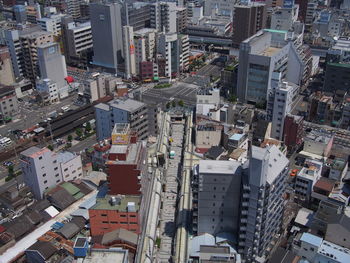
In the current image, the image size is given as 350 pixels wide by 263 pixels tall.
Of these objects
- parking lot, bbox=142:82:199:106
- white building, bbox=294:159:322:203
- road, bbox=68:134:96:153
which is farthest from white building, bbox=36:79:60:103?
white building, bbox=294:159:322:203

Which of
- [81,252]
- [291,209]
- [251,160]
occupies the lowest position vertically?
[291,209]

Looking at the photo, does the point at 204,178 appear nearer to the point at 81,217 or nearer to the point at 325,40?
the point at 81,217

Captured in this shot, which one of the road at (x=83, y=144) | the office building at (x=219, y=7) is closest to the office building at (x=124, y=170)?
the road at (x=83, y=144)

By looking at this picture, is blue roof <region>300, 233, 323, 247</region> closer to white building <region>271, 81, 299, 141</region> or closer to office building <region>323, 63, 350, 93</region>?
white building <region>271, 81, 299, 141</region>

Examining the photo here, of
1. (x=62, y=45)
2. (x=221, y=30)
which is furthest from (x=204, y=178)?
(x=221, y=30)

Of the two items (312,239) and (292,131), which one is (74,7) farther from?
(312,239)

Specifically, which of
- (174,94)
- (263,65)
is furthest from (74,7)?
(263,65)
